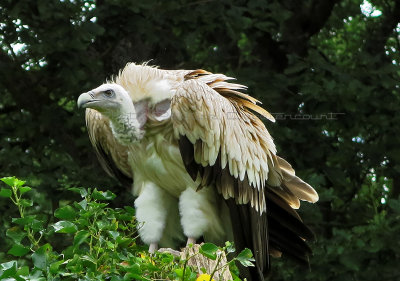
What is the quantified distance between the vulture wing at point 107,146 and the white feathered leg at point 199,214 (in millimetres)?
590

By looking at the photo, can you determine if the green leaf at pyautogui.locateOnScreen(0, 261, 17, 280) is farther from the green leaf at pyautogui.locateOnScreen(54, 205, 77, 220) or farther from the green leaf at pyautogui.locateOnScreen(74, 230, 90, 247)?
the green leaf at pyautogui.locateOnScreen(54, 205, 77, 220)

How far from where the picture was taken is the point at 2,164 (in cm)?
876

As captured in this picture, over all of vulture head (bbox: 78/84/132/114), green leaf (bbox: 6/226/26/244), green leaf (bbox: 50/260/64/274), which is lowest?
green leaf (bbox: 50/260/64/274)

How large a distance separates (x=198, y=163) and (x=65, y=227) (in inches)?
69.5

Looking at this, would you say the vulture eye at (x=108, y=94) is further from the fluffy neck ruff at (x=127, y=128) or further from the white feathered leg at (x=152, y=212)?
the white feathered leg at (x=152, y=212)

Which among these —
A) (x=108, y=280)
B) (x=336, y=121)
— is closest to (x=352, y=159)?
(x=336, y=121)

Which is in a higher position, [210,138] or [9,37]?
[9,37]

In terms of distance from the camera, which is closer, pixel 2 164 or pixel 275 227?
pixel 275 227

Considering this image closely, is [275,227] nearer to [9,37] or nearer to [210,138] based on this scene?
[210,138]

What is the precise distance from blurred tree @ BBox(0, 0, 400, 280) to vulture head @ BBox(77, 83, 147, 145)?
2.17 meters

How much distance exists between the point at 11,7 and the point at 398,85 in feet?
13.1

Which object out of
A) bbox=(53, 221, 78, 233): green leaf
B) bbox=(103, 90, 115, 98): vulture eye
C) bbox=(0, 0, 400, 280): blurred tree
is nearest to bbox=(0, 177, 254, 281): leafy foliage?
bbox=(53, 221, 78, 233): green leaf

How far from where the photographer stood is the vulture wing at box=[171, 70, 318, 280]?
18.3 feet

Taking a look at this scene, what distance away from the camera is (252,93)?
8.73 metres
